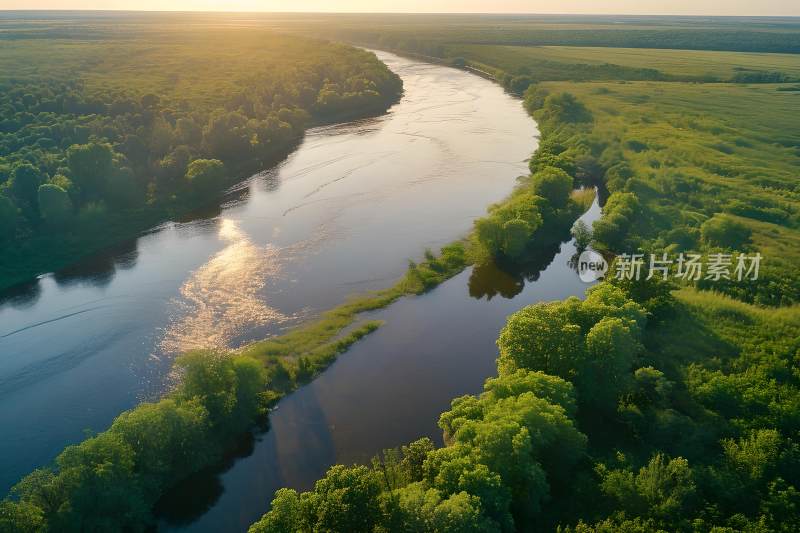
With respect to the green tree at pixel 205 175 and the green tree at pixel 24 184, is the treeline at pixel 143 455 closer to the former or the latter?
the green tree at pixel 24 184

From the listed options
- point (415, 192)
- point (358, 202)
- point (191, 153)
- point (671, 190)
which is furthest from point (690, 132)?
point (191, 153)

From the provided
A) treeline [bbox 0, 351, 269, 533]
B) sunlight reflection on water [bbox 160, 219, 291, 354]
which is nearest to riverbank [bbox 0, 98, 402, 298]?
sunlight reflection on water [bbox 160, 219, 291, 354]

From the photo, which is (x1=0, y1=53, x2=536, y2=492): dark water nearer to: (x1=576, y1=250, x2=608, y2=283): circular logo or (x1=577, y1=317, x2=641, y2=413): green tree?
(x1=577, y1=317, x2=641, y2=413): green tree

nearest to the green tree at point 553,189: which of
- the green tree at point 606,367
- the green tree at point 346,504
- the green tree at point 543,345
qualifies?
the green tree at point 543,345

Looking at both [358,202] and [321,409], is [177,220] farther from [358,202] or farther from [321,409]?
[321,409]

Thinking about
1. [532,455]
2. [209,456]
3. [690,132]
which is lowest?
[209,456]

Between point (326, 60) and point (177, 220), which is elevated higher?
point (326, 60)
